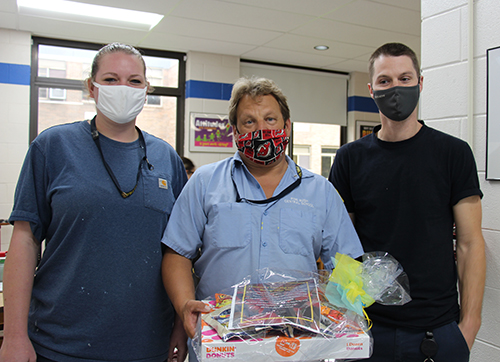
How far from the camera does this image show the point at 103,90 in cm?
135

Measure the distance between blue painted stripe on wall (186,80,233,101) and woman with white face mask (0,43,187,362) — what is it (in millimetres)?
3921

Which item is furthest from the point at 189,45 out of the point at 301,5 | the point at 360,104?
the point at 360,104

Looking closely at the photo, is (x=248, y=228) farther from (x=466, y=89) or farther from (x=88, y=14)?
(x=88, y=14)

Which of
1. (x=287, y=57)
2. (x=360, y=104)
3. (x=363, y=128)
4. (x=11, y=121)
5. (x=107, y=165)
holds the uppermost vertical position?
(x=287, y=57)

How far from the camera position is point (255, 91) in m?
1.35

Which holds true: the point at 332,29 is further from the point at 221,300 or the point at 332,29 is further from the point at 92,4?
the point at 221,300

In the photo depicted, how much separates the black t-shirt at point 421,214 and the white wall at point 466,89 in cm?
27

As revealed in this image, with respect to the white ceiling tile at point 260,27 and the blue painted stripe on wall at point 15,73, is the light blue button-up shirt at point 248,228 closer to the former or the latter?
the white ceiling tile at point 260,27

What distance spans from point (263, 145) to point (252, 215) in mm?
230

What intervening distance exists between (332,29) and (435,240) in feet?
11.2

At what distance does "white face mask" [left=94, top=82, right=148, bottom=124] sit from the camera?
1.33m

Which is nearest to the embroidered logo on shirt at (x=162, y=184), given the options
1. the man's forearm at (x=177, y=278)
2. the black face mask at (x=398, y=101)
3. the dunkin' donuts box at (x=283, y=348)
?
the man's forearm at (x=177, y=278)

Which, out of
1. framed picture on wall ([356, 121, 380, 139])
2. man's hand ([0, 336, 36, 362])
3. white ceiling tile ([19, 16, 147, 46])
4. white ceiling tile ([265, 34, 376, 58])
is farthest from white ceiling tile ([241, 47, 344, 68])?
man's hand ([0, 336, 36, 362])

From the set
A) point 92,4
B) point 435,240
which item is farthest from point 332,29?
point 435,240
